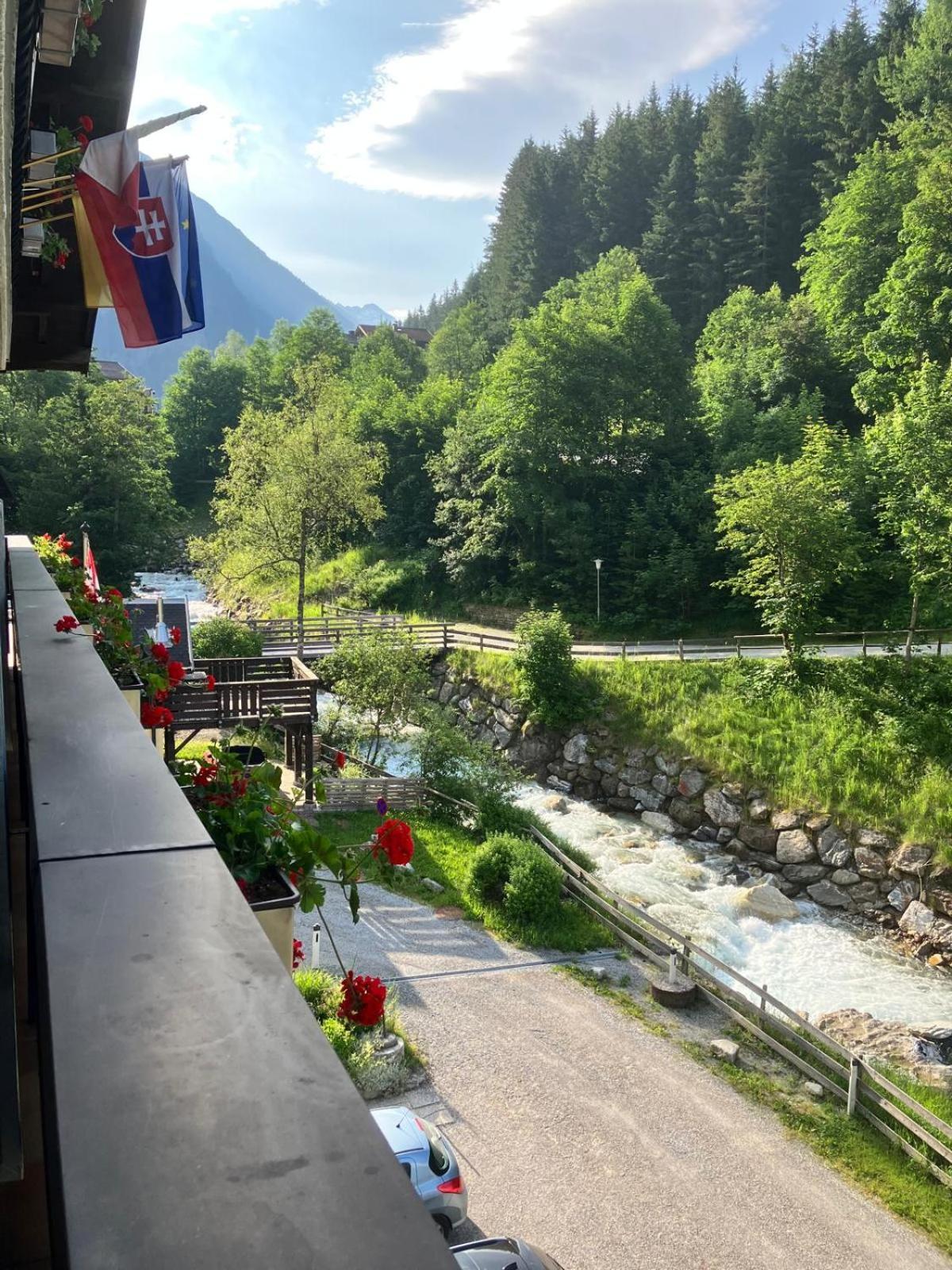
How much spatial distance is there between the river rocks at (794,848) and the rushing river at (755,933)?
1.13 meters

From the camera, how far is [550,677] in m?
26.9

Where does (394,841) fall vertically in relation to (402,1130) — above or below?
above

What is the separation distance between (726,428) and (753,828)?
20.0m

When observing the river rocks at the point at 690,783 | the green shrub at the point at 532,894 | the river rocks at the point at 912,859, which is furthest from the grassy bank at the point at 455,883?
the river rocks at the point at 912,859

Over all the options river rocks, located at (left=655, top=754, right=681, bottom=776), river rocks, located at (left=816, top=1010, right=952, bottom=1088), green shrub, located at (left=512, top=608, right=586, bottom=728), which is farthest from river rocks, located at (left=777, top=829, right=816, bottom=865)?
green shrub, located at (left=512, top=608, right=586, bottom=728)

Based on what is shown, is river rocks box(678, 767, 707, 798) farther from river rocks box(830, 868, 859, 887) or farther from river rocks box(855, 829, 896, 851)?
river rocks box(855, 829, 896, 851)

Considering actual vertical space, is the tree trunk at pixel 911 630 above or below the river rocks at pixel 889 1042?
above

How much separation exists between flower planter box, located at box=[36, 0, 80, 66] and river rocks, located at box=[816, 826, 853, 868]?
781 inches

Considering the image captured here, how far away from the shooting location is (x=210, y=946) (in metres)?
1.53

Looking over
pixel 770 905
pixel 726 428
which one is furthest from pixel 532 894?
pixel 726 428

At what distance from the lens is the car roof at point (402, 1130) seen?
28.3 ft

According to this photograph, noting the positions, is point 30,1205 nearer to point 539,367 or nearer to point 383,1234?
point 383,1234

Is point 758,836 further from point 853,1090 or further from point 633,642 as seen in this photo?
point 633,642

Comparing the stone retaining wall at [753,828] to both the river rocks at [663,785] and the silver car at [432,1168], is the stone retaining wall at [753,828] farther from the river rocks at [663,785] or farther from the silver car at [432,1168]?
the silver car at [432,1168]
